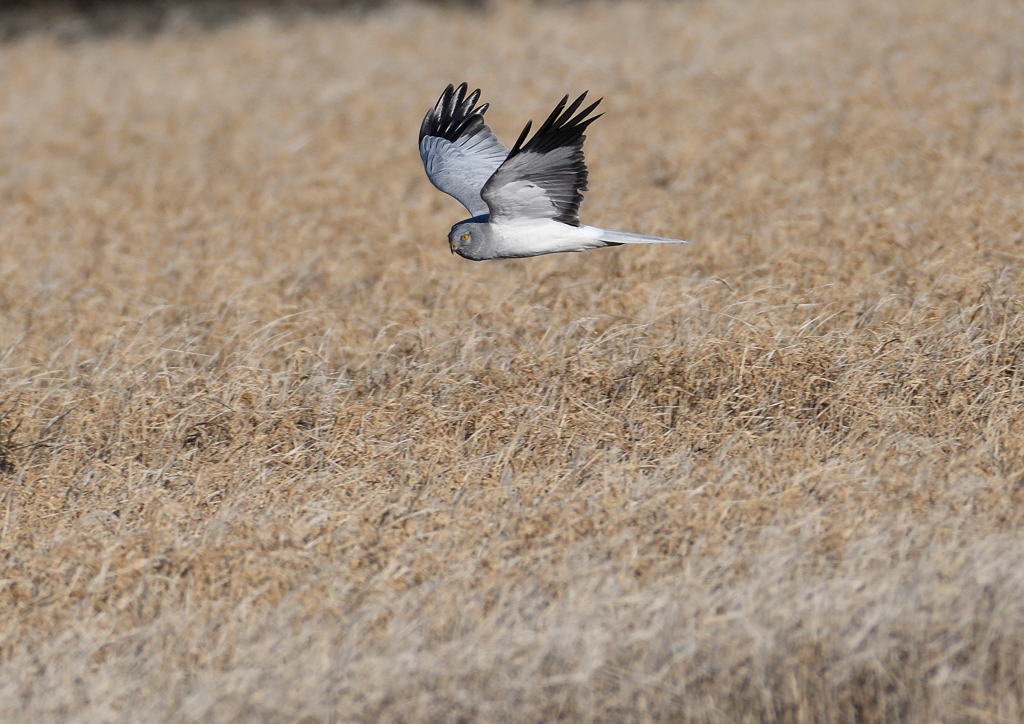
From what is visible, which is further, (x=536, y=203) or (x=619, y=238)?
(x=619, y=238)

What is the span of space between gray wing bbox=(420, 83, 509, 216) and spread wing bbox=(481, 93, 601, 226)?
96cm

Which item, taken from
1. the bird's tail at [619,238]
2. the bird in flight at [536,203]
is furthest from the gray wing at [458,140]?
the bird's tail at [619,238]

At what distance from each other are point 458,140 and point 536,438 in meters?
2.18

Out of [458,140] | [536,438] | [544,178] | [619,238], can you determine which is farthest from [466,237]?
[458,140]

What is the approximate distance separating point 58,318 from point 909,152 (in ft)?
22.6

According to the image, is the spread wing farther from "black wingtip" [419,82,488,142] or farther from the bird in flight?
"black wingtip" [419,82,488,142]

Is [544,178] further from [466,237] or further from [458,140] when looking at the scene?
[458,140]

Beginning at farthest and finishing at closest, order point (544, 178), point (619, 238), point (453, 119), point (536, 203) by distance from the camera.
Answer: point (453, 119) < point (619, 238) < point (536, 203) < point (544, 178)

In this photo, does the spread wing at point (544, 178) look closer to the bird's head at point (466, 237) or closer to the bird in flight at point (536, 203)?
the bird in flight at point (536, 203)

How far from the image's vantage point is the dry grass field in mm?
3645

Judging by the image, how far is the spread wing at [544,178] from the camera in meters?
4.86

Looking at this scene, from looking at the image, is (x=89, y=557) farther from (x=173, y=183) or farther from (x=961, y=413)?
(x=173, y=183)

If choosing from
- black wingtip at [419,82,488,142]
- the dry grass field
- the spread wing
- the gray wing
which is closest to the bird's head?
the spread wing

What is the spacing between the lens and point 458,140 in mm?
6375
